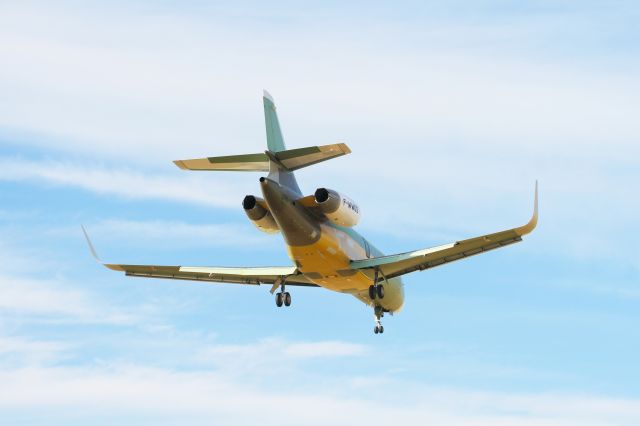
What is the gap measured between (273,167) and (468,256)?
9487 mm

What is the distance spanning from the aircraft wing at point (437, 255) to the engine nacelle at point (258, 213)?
459 centimetres

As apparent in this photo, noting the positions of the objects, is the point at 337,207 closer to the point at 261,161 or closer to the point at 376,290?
the point at 261,161

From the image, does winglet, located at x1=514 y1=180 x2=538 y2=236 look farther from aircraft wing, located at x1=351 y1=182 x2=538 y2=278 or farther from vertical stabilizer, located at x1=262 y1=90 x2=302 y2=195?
vertical stabilizer, located at x1=262 y1=90 x2=302 y2=195

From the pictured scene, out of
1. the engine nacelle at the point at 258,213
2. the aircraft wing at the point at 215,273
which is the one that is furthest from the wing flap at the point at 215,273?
the engine nacelle at the point at 258,213

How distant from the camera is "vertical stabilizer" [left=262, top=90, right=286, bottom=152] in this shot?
49.0 metres

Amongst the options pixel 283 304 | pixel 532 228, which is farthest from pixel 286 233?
pixel 532 228

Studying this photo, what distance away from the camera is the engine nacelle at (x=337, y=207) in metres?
46.8

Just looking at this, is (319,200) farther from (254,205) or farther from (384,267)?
(384,267)

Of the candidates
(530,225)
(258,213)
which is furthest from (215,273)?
(530,225)

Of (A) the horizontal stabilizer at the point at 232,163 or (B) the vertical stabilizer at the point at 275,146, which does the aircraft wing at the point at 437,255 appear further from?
(A) the horizontal stabilizer at the point at 232,163

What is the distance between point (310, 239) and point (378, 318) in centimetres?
961

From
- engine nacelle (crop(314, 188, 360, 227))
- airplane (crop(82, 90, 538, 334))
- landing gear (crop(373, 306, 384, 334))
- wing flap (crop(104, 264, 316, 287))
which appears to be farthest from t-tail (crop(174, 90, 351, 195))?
landing gear (crop(373, 306, 384, 334))

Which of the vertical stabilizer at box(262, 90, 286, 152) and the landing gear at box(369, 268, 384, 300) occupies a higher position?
the vertical stabilizer at box(262, 90, 286, 152)

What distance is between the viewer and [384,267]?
5181cm
